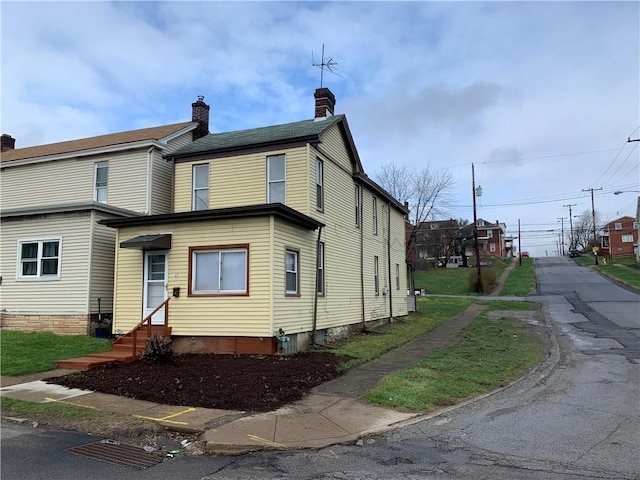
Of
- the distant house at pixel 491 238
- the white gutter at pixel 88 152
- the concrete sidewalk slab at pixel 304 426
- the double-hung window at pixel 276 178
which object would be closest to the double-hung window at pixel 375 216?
the double-hung window at pixel 276 178

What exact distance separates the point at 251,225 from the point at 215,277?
1756mm

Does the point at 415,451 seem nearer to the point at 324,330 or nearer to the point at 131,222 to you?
the point at 324,330

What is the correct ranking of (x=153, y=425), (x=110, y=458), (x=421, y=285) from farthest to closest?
(x=421, y=285)
(x=153, y=425)
(x=110, y=458)

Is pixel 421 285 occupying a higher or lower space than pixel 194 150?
A: lower

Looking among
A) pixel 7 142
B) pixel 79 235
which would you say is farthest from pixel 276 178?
pixel 7 142

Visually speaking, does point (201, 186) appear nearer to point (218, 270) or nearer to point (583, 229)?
point (218, 270)

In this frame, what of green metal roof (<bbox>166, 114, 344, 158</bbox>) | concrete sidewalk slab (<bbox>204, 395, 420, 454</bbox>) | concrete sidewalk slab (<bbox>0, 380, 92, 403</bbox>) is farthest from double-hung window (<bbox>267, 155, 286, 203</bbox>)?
concrete sidewalk slab (<bbox>204, 395, 420, 454</bbox>)

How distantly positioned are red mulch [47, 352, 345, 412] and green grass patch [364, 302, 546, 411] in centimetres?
167

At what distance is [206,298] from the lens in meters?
13.4

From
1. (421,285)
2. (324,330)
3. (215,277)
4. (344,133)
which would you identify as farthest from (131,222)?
(421,285)

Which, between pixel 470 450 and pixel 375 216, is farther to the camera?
pixel 375 216

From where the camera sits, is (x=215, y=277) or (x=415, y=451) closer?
(x=415, y=451)

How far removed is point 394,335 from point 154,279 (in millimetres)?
8756

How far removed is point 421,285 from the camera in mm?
50875
